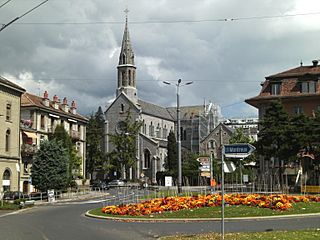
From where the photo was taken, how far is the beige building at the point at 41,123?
60.6 meters

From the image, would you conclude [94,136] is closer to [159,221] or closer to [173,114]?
[173,114]

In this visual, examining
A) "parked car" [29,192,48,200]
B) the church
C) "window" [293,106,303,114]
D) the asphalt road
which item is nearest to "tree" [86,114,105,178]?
the church

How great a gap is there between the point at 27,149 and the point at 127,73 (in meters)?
60.3

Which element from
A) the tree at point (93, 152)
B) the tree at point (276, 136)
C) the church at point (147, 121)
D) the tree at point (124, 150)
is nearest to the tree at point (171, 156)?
the church at point (147, 121)

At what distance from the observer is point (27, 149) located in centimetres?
6019

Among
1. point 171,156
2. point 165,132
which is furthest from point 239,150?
point 165,132

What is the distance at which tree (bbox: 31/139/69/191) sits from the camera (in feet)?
169

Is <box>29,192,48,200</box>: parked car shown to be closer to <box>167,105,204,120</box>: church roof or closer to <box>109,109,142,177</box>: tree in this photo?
<box>109,109,142,177</box>: tree

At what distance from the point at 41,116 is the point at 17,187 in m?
12.9

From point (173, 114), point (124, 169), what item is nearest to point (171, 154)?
point (124, 169)

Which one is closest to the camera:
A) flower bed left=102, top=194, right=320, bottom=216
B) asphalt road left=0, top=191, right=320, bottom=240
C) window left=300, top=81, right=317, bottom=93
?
asphalt road left=0, top=191, right=320, bottom=240

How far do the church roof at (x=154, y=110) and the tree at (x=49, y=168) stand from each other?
65.2 meters

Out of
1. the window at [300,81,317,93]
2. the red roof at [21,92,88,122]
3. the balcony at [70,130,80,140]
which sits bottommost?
the balcony at [70,130,80,140]

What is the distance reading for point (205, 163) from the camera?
1818 inches
